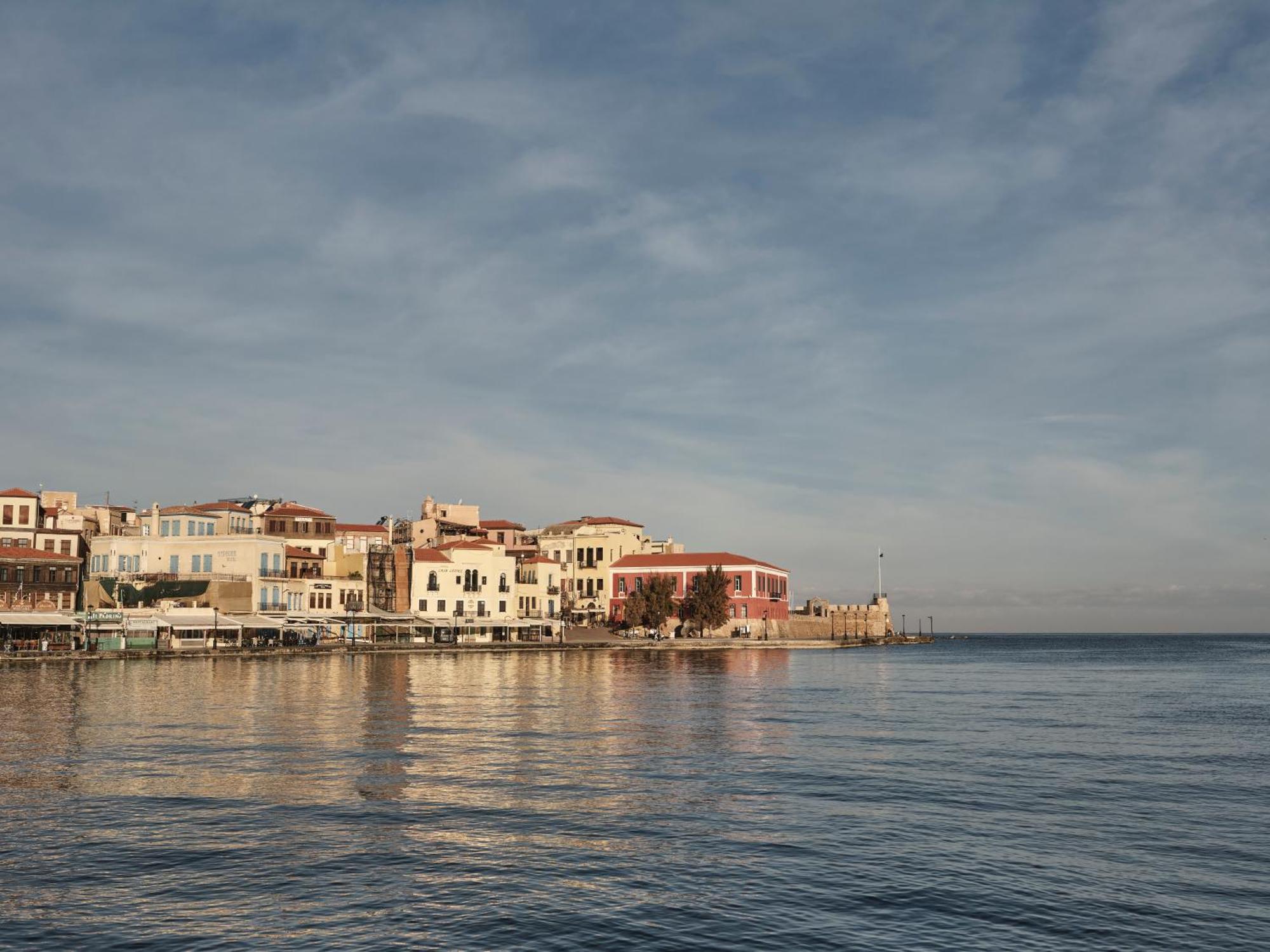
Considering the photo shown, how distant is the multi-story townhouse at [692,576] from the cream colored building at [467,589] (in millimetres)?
24048

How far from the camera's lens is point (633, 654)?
116938 millimetres

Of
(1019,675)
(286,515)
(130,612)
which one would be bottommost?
(1019,675)

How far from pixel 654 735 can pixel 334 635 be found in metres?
72.9

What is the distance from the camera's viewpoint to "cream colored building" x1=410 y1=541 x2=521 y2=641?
118500 millimetres

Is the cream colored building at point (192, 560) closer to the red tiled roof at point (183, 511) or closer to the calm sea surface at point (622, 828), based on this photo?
the red tiled roof at point (183, 511)

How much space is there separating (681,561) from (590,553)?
1302 cm

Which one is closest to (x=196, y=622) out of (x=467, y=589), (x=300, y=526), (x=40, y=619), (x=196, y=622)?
(x=196, y=622)

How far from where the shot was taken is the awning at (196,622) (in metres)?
91.6

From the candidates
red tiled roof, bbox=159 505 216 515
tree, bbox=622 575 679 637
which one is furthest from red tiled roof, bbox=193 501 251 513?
tree, bbox=622 575 679 637

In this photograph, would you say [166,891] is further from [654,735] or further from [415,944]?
[654,735]

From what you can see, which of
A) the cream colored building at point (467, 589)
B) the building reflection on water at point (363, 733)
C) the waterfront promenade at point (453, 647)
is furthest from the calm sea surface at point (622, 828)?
the cream colored building at point (467, 589)

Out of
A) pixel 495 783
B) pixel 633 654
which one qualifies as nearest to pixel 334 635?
pixel 633 654

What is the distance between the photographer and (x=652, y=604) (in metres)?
138

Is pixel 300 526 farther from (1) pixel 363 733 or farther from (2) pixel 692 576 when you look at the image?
(1) pixel 363 733
